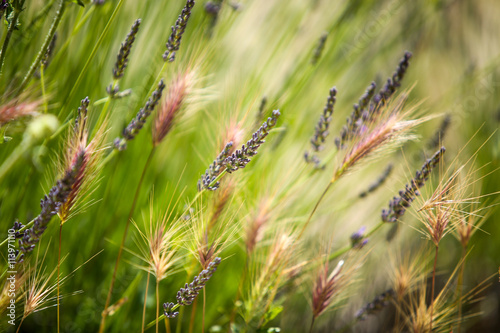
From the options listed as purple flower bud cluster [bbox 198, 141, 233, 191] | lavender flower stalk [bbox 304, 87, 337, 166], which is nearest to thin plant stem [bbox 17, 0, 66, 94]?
purple flower bud cluster [bbox 198, 141, 233, 191]

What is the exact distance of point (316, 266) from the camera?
572 mm

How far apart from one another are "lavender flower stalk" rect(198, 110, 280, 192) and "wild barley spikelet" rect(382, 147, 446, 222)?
19 centimetres

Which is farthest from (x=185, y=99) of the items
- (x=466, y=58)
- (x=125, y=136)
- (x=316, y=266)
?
(x=466, y=58)

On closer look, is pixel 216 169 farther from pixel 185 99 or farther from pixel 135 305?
pixel 135 305

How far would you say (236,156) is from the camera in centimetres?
36

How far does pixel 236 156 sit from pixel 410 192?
238mm

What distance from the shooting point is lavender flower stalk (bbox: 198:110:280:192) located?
1.11 feet

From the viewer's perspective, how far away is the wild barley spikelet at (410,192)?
412 mm

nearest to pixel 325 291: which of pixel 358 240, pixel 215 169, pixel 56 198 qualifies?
pixel 358 240

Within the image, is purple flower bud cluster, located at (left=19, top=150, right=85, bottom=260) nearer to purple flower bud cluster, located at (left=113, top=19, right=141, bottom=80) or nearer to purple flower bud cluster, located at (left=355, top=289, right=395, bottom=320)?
purple flower bud cluster, located at (left=113, top=19, right=141, bottom=80)

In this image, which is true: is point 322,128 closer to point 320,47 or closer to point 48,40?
point 320,47

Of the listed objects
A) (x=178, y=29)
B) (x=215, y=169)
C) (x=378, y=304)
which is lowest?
(x=378, y=304)

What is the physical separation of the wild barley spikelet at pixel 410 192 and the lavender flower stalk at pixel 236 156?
190mm

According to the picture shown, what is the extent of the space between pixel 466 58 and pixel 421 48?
187 millimetres
